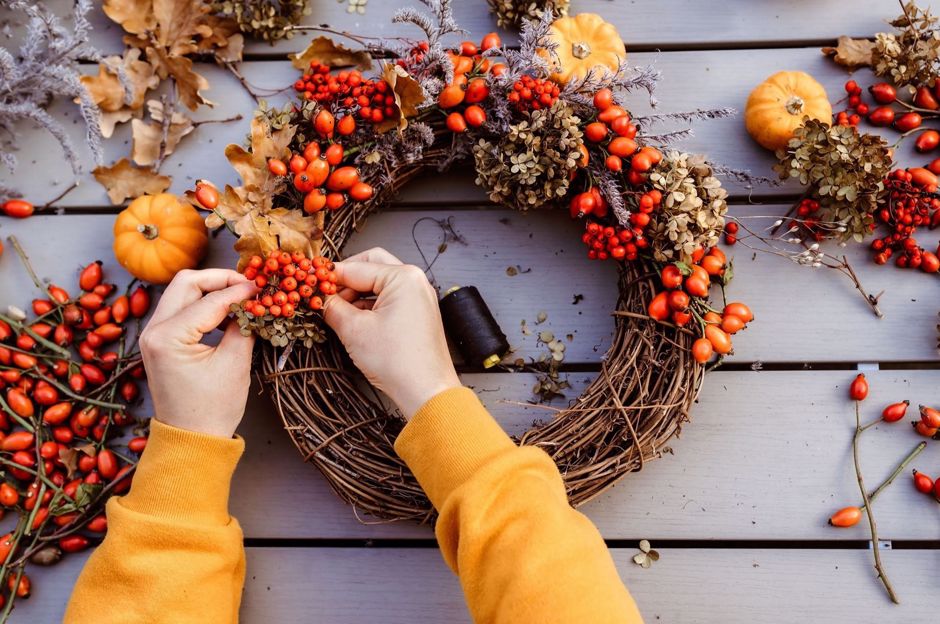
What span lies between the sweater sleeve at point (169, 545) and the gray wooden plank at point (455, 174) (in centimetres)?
68

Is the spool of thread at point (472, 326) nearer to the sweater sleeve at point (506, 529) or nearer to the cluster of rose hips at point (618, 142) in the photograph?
the sweater sleeve at point (506, 529)

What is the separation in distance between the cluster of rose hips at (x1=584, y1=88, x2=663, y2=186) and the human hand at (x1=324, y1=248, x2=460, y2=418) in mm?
446

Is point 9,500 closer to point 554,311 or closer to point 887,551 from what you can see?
point 554,311

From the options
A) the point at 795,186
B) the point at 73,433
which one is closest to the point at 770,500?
the point at 795,186

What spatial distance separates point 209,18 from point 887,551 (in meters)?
1.99

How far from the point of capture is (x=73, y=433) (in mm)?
1515

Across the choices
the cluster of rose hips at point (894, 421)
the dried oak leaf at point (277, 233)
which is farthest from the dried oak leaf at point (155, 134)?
the cluster of rose hips at point (894, 421)

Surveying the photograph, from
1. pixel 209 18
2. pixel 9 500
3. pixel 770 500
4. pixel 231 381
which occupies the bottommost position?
pixel 9 500

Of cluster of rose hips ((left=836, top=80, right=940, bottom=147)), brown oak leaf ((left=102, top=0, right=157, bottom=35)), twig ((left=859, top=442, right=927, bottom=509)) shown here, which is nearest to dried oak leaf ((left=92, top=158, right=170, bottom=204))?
brown oak leaf ((left=102, top=0, right=157, bottom=35))

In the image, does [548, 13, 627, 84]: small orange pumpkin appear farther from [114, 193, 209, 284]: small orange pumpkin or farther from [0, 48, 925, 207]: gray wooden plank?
[114, 193, 209, 284]: small orange pumpkin

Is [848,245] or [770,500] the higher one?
[848,245]

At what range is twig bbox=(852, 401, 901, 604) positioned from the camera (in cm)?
144

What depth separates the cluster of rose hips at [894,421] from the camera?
1.45 m

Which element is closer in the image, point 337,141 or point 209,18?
point 337,141
